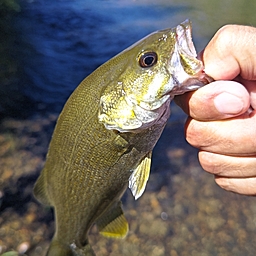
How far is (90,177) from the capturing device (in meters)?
1.73

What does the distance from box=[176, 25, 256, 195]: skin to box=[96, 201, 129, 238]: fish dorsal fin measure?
22.5 inches

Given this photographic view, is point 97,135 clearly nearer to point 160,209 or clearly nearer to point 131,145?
point 131,145

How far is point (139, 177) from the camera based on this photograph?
1.70 m

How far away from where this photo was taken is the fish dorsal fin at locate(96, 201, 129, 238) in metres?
2.02

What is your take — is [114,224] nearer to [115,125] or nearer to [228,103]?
[115,125]

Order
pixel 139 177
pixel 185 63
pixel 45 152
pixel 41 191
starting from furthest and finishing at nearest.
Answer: pixel 45 152 → pixel 41 191 → pixel 139 177 → pixel 185 63

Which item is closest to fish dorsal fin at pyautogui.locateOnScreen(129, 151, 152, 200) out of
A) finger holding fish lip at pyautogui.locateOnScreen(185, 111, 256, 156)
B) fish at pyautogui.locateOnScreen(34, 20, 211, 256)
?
fish at pyautogui.locateOnScreen(34, 20, 211, 256)

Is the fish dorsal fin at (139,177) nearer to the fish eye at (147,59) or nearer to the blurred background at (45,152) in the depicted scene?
the fish eye at (147,59)

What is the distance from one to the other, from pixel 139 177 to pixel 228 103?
1.81 feet

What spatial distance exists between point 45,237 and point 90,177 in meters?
1.87

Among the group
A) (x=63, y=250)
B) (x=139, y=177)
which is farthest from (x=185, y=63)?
(x=63, y=250)

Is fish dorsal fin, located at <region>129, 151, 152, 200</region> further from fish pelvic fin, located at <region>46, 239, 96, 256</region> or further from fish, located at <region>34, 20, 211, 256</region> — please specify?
fish pelvic fin, located at <region>46, 239, 96, 256</region>

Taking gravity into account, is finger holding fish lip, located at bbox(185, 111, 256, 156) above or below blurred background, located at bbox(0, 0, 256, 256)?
above

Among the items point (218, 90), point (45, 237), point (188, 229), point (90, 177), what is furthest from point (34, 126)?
point (218, 90)
